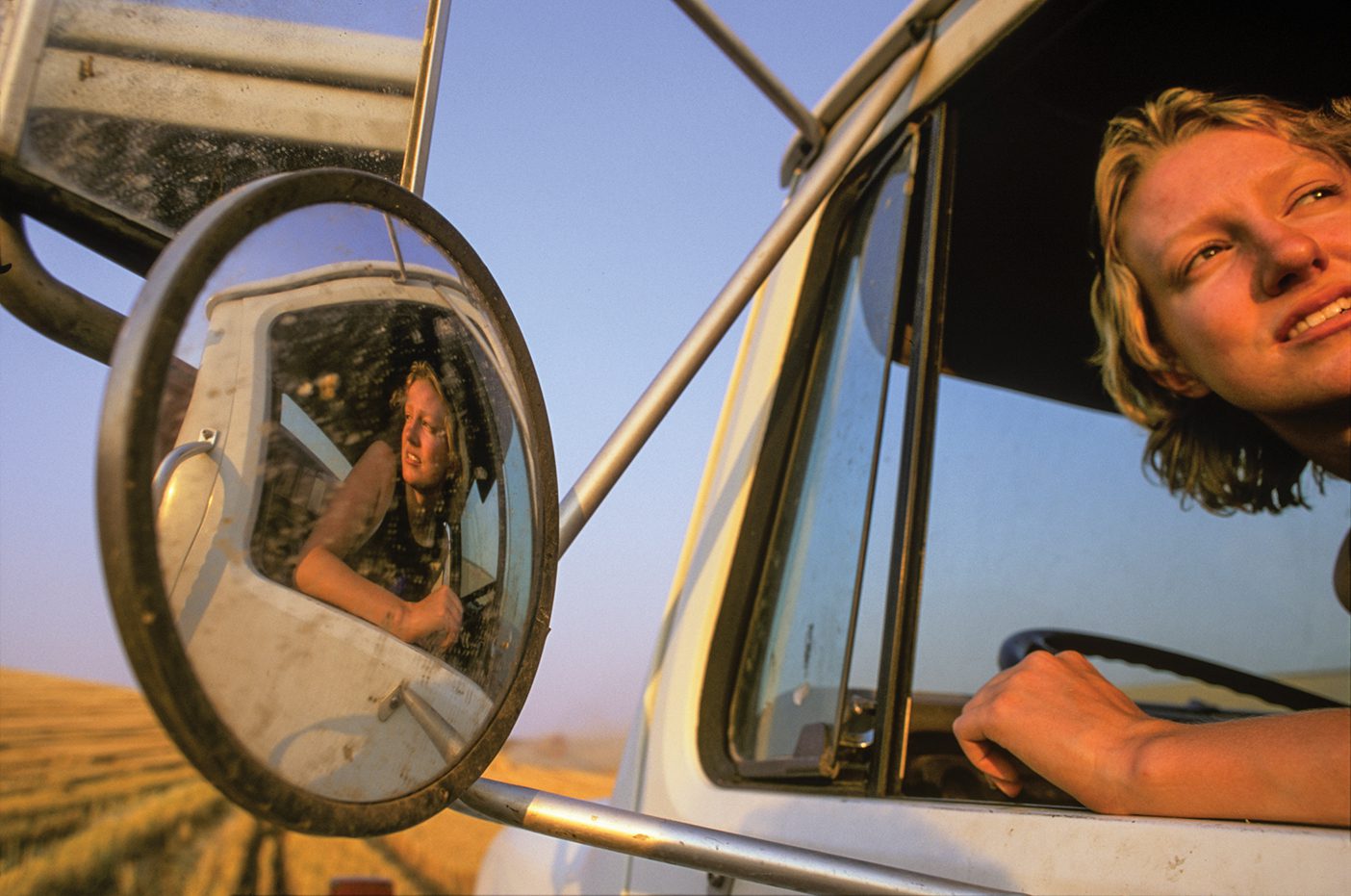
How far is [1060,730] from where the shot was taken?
0.98 metres

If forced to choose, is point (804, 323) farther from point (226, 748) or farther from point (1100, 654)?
point (226, 748)

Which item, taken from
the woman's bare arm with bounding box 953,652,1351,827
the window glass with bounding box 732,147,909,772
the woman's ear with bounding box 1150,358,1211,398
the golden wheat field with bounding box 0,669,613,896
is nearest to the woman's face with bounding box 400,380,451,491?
the woman's bare arm with bounding box 953,652,1351,827

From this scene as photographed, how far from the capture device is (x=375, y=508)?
71 centimetres

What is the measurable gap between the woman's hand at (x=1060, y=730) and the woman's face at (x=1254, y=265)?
0.39 meters

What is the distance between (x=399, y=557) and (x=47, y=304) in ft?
1.05

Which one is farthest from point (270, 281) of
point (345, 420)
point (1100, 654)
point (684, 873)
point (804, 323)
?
point (1100, 654)

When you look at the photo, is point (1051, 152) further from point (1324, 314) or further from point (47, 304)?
point (47, 304)

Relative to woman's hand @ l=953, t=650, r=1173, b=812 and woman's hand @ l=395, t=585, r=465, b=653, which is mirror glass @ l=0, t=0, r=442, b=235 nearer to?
woman's hand @ l=395, t=585, r=465, b=653

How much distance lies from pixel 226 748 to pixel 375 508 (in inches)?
7.7

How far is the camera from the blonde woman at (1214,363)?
80 centimetres

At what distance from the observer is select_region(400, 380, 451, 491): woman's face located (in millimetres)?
756

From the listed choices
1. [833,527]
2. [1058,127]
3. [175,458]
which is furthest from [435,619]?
[1058,127]

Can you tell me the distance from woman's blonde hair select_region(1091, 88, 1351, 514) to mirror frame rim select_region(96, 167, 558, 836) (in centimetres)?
108

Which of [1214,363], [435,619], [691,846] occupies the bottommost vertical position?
[691,846]
